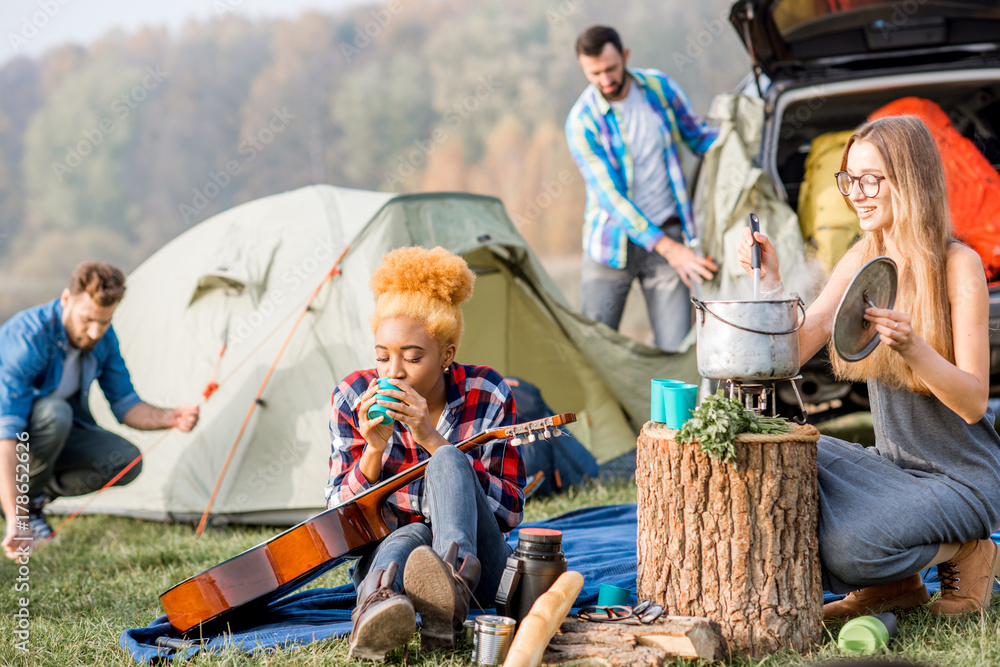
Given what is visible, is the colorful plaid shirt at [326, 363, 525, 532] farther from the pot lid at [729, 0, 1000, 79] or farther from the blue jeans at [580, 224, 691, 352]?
the pot lid at [729, 0, 1000, 79]

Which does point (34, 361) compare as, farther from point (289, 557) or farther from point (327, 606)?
point (289, 557)

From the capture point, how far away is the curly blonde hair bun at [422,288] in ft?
8.20

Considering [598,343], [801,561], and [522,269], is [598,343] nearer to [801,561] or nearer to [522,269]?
[522,269]

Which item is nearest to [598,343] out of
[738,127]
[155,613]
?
[738,127]

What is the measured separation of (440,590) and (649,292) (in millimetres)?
2759

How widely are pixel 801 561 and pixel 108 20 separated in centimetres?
4321

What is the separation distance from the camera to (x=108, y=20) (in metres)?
39.2

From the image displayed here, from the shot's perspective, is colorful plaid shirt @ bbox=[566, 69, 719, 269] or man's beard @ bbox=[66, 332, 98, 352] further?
colorful plaid shirt @ bbox=[566, 69, 719, 269]

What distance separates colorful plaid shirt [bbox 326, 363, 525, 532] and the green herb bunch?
555 millimetres

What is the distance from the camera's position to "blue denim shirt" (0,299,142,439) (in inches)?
147

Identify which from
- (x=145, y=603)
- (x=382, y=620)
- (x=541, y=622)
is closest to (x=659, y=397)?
(x=541, y=622)

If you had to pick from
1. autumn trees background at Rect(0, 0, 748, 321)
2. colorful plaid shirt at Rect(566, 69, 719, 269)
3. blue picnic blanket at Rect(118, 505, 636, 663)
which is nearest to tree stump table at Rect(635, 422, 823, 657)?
blue picnic blanket at Rect(118, 505, 636, 663)

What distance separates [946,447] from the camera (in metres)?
2.33

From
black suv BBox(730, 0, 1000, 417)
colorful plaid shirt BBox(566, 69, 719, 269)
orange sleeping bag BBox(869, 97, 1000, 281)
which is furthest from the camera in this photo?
colorful plaid shirt BBox(566, 69, 719, 269)
